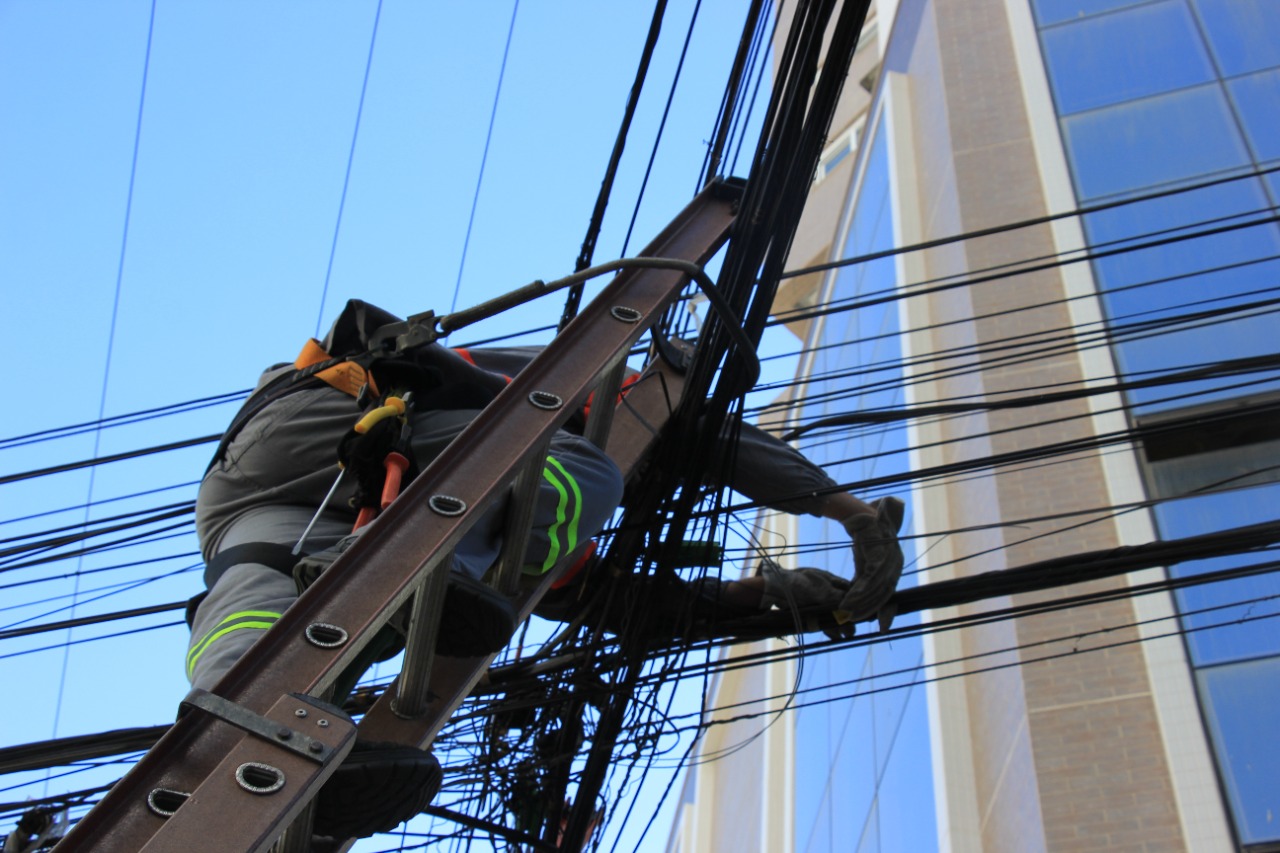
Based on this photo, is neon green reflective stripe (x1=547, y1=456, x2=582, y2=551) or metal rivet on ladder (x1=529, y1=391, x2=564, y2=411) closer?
metal rivet on ladder (x1=529, y1=391, x2=564, y2=411)

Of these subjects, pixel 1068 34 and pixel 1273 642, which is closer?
pixel 1273 642

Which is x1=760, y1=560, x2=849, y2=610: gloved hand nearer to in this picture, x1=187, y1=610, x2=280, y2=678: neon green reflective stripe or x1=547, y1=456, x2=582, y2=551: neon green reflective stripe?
x1=547, y1=456, x2=582, y2=551: neon green reflective stripe

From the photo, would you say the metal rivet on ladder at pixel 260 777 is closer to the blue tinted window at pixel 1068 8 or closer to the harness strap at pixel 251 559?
the harness strap at pixel 251 559

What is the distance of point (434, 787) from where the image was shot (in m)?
3.16

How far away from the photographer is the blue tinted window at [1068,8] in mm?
12297

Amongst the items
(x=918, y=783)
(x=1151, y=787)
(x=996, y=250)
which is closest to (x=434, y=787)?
(x=1151, y=787)

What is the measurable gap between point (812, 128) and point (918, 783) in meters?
5.88

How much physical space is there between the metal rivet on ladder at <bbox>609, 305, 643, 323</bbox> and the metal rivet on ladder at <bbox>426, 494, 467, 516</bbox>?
959mm

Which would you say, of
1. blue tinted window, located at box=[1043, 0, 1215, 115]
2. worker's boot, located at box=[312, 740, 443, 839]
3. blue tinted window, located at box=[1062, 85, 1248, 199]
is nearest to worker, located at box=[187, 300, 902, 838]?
worker's boot, located at box=[312, 740, 443, 839]

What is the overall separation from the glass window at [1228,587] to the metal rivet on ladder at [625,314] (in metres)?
4.24

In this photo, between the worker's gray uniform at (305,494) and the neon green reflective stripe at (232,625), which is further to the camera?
the worker's gray uniform at (305,494)

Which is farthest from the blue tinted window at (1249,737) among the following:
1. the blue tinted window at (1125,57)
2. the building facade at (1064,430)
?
the blue tinted window at (1125,57)

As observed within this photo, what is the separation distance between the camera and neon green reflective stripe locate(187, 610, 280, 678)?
11.0 ft

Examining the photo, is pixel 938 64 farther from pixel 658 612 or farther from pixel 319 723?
pixel 319 723
